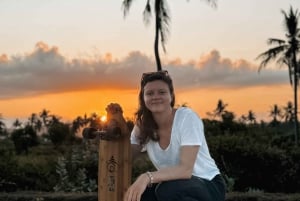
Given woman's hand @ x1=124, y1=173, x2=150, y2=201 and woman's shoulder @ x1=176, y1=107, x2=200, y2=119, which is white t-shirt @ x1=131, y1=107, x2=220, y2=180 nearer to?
woman's shoulder @ x1=176, y1=107, x2=200, y2=119

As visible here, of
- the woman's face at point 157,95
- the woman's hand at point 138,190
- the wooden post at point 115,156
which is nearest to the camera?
the woman's hand at point 138,190

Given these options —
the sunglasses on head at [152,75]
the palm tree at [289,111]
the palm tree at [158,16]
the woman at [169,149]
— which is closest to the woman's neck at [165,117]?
the woman at [169,149]

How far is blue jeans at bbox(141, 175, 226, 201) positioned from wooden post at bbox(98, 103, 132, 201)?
0.27 metres

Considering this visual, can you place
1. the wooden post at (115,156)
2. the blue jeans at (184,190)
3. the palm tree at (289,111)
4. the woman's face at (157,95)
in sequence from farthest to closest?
the palm tree at (289,111), the wooden post at (115,156), the woman's face at (157,95), the blue jeans at (184,190)

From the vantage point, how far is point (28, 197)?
8688mm

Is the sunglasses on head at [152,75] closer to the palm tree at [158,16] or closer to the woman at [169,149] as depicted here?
the woman at [169,149]

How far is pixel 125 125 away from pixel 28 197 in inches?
206

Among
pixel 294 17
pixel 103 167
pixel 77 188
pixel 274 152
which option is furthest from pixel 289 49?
pixel 103 167

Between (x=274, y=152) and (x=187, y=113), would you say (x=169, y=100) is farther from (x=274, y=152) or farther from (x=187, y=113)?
(x=274, y=152)

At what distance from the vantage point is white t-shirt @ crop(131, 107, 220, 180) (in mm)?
3617

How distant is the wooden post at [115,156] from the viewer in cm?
388

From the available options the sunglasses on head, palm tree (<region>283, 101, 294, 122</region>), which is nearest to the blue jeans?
the sunglasses on head

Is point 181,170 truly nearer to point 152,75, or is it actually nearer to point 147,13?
point 152,75

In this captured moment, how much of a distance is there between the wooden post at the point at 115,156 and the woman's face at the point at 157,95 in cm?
28
